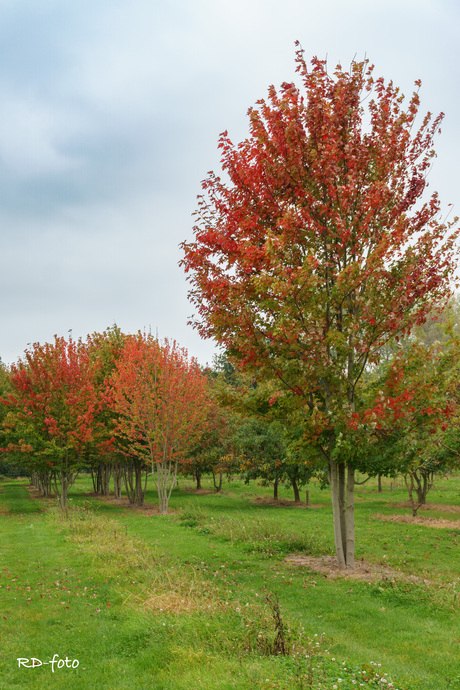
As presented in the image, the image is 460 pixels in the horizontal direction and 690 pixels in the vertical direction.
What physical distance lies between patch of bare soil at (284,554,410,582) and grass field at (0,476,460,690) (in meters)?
0.09

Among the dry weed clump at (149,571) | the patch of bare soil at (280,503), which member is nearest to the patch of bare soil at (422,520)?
the patch of bare soil at (280,503)

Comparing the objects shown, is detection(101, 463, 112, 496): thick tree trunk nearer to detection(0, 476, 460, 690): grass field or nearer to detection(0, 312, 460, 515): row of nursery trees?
detection(0, 312, 460, 515): row of nursery trees

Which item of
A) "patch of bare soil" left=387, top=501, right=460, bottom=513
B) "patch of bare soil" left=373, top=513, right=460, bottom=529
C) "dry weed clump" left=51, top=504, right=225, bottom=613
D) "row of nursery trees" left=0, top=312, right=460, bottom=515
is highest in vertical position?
"row of nursery trees" left=0, top=312, right=460, bottom=515

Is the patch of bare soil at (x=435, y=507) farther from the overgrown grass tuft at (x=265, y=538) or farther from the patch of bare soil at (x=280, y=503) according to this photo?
the overgrown grass tuft at (x=265, y=538)

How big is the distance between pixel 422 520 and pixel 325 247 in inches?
628

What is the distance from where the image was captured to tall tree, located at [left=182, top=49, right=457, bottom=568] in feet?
32.4

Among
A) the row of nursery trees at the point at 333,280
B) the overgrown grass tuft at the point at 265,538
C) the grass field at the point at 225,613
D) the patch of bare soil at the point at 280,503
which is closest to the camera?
the grass field at the point at 225,613

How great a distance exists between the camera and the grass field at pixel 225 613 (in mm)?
5398

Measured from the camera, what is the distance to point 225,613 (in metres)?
6.71

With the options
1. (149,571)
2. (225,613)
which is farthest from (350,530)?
(225,613)

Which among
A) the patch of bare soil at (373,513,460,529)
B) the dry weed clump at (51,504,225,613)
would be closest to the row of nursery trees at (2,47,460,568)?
the dry weed clump at (51,504,225,613)

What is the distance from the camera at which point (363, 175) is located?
1099 centimetres

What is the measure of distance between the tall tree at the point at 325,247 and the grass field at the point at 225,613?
252 cm

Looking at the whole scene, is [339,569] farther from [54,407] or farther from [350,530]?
[54,407]
